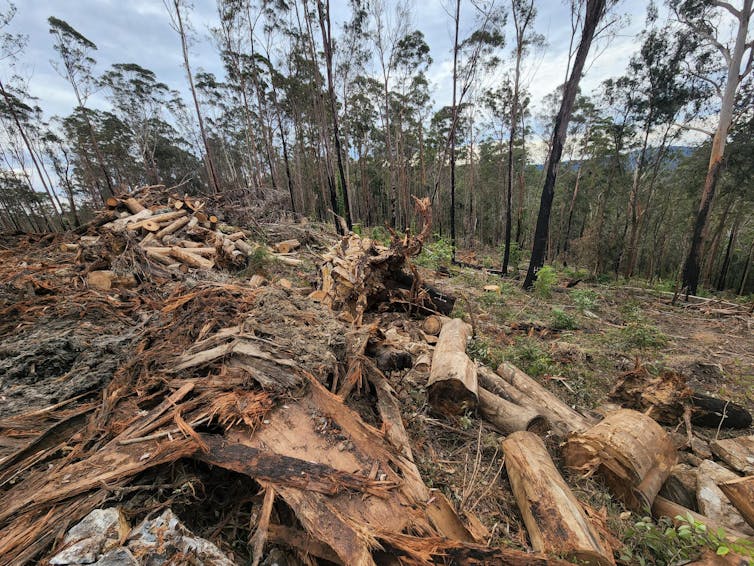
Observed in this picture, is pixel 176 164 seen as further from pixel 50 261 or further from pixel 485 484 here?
pixel 485 484

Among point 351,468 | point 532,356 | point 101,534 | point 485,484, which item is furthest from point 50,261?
point 532,356

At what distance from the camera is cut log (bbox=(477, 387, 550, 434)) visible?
259cm

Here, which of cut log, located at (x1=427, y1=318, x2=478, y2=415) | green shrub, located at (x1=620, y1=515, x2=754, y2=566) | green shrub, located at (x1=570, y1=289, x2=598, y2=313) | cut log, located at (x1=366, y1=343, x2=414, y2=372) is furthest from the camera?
green shrub, located at (x1=570, y1=289, x2=598, y2=313)

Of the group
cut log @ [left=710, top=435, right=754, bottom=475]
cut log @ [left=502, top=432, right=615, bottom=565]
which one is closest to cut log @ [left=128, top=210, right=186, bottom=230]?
cut log @ [left=502, top=432, right=615, bottom=565]

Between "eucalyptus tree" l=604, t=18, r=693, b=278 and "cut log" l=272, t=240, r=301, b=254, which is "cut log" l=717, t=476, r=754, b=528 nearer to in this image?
"cut log" l=272, t=240, r=301, b=254

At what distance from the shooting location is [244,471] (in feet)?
5.25

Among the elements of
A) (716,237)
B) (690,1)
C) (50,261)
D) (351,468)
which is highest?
(690,1)

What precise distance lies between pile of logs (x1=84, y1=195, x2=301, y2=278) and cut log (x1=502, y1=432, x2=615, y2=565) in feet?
20.0

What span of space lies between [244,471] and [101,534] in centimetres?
57

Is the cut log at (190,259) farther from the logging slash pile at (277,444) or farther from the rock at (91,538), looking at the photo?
the rock at (91,538)

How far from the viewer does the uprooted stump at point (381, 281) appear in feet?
15.6

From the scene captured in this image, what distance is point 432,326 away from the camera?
442 cm

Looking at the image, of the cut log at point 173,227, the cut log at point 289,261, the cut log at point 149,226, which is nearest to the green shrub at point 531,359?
the cut log at point 289,261

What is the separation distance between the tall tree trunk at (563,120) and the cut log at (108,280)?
32.0 ft
